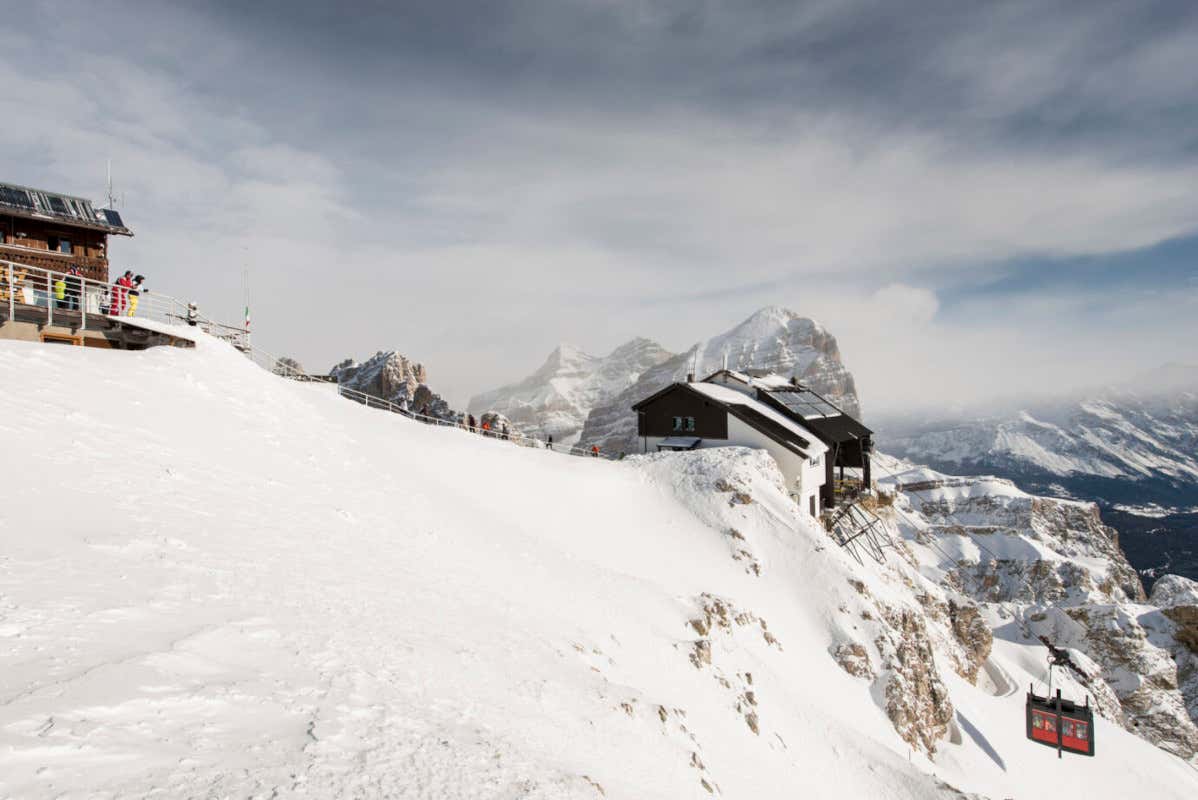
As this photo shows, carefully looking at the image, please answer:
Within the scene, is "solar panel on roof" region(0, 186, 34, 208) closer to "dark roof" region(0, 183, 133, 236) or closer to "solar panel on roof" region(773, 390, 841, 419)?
"dark roof" region(0, 183, 133, 236)

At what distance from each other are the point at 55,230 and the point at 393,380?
3311 inches

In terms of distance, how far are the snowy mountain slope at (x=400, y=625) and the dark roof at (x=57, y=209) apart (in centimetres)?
1505

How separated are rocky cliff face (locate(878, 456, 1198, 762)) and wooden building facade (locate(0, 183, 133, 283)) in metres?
77.5

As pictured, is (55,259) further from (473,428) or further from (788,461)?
(788,461)

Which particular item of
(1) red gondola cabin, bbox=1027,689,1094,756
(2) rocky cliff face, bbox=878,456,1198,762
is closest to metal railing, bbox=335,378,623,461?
(1) red gondola cabin, bbox=1027,689,1094,756

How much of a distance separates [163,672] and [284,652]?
63.1 inches

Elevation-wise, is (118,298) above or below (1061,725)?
above

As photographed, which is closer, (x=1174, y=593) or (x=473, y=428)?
(x=473, y=428)

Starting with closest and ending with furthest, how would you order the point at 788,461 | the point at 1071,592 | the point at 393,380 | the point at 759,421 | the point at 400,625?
1. the point at 400,625
2. the point at 788,461
3. the point at 759,421
4. the point at 1071,592
5. the point at 393,380

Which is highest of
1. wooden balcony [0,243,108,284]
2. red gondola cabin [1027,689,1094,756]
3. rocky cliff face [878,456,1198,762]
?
wooden balcony [0,243,108,284]

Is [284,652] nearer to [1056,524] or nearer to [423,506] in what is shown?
[423,506]

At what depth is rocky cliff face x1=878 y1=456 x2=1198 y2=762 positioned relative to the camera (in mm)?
69062

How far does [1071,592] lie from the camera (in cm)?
9688

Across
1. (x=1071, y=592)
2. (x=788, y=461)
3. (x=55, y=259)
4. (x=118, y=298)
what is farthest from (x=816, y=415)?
(x=1071, y=592)
